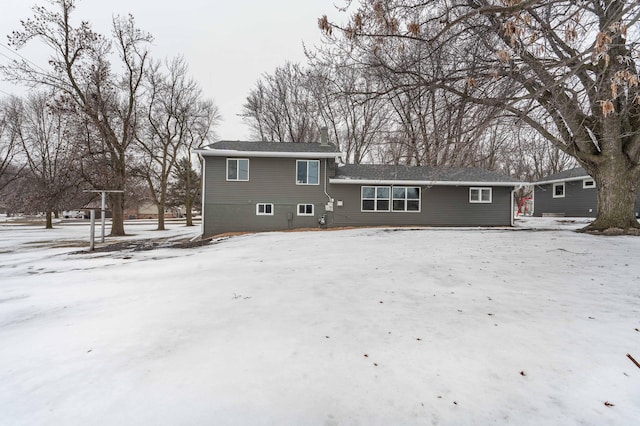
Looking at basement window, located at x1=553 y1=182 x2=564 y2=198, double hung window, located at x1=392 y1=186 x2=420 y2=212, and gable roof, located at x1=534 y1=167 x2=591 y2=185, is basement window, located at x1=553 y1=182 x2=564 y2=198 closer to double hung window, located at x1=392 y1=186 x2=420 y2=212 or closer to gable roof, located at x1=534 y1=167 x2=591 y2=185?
gable roof, located at x1=534 y1=167 x2=591 y2=185

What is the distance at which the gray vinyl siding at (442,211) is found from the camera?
54.7 ft

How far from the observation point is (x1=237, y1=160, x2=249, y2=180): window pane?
16.1 m

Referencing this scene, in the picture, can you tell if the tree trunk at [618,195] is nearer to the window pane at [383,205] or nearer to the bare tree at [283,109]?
the window pane at [383,205]

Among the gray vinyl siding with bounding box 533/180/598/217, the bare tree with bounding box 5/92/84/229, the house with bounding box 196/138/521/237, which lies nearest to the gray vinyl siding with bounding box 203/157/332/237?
the house with bounding box 196/138/521/237

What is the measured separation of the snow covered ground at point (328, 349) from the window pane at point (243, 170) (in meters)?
11.4

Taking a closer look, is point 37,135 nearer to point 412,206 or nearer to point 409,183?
point 409,183

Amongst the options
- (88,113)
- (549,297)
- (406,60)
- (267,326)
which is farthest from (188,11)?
(549,297)

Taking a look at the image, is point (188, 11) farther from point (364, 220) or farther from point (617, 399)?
point (617, 399)

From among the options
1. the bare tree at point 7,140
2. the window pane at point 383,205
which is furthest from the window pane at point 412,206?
the bare tree at point 7,140

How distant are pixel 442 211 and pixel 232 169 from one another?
12.4 meters

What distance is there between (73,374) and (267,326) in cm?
159

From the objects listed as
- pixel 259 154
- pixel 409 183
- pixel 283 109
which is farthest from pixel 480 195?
pixel 283 109

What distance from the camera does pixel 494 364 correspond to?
2.29 meters

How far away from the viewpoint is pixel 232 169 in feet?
52.6
